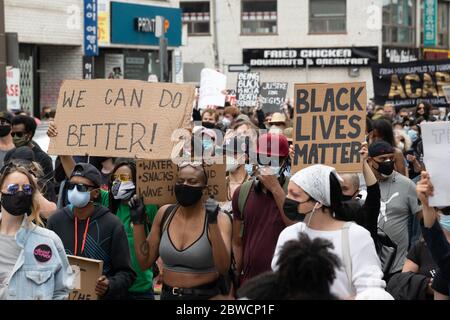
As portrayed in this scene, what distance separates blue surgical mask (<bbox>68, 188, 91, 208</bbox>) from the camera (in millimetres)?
6219

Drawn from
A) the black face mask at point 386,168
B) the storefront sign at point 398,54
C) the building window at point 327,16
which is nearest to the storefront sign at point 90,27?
the building window at point 327,16

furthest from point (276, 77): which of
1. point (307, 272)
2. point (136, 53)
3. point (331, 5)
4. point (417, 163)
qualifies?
point (307, 272)

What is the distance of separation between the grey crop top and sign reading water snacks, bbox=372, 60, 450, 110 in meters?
12.4

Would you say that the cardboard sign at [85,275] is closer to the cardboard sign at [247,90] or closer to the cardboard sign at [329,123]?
the cardboard sign at [329,123]

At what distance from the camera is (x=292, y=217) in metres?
5.40

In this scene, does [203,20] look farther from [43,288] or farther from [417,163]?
[43,288]

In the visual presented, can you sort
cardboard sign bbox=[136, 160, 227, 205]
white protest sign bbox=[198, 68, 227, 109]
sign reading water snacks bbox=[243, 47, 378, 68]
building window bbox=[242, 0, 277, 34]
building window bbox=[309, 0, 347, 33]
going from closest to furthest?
cardboard sign bbox=[136, 160, 227, 205] → white protest sign bbox=[198, 68, 227, 109] → sign reading water snacks bbox=[243, 47, 378, 68] → building window bbox=[309, 0, 347, 33] → building window bbox=[242, 0, 277, 34]

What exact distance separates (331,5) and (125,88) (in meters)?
36.7

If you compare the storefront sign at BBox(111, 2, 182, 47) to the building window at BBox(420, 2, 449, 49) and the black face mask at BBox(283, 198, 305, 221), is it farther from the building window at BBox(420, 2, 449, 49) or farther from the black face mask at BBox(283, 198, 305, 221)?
the black face mask at BBox(283, 198, 305, 221)

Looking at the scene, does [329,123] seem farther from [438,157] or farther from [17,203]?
[17,203]

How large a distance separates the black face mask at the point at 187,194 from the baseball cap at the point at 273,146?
801 mm

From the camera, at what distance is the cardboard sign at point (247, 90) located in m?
21.2

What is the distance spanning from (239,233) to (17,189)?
1.52 meters

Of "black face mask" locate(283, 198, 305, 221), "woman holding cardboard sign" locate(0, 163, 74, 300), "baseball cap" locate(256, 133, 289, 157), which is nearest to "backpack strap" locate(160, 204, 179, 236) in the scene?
"baseball cap" locate(256, 133, 289, 157)
